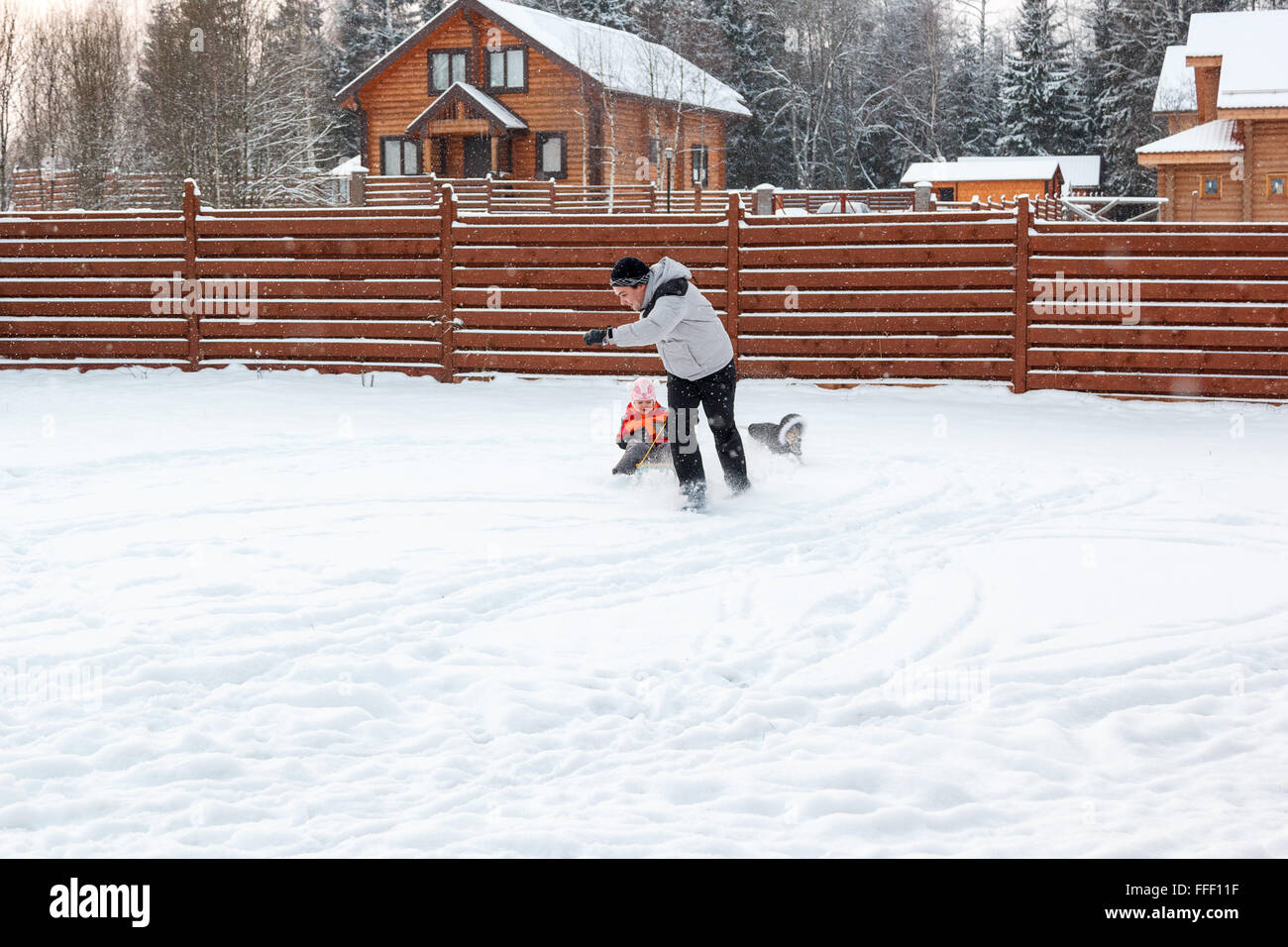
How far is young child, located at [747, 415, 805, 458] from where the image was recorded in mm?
9125

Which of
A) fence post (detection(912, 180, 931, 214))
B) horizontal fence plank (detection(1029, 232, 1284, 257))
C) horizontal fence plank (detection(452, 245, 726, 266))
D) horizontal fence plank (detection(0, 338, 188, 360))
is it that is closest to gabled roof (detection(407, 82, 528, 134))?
fence post (detection(912, 180, 931, 214))

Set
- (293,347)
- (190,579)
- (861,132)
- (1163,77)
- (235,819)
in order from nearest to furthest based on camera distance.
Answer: (235,819)
(190,579)
(293,347)
(1163,77)
(861,132)

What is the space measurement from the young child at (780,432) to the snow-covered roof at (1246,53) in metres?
23.0

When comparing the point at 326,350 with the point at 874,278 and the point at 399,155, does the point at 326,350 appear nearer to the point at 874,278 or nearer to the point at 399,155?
the point at 874,278

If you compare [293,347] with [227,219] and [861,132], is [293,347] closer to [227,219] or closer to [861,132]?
[227,219]

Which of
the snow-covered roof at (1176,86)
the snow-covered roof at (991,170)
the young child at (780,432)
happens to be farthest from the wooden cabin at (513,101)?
the young child at (780,432)

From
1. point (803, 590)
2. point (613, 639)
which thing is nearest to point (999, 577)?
point (803, 590)

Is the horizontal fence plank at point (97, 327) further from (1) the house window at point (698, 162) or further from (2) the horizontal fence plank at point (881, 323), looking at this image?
(1) the house window at point (698, 162)

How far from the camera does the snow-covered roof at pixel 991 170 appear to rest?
4591 centimetres

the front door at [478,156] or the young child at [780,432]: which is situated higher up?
the front door at [478,156]

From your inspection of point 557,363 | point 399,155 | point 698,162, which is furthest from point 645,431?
point 698,162

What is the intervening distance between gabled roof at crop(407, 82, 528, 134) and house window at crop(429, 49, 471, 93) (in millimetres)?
602

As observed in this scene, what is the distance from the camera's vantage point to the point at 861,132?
54.7m
